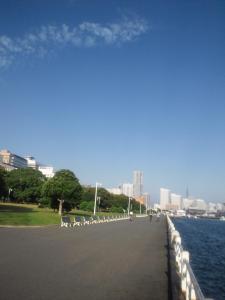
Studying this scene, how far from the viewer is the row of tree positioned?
68688mm

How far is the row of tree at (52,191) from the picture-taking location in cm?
6869

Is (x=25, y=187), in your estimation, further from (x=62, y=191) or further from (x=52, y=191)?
(x=62, y=191)

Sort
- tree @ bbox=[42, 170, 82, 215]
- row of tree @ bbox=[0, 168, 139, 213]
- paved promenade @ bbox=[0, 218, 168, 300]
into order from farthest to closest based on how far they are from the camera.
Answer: row of tree @ bbox=[0, 168, 139, 213] < tree @ bbox=[42, 170, 82, 215] < paved promenade @ bbox=[0, 218, 168, 300]

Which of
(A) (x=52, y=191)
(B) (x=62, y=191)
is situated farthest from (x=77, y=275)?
(A) (x=52, y=191)

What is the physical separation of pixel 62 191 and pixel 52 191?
1.90m

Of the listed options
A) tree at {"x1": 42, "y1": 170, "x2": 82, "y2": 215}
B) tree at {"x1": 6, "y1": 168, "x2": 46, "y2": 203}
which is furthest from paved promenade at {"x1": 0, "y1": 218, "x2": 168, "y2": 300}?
tree at {"x1": 6, "y1": 168, "x2": 46, "y2": 203}

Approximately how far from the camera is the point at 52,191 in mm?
68500

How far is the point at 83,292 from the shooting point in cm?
898

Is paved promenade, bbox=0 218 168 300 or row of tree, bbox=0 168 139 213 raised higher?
row of tree, bbox=0 168 139 213

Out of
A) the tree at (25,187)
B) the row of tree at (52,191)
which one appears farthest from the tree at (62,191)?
the tree at (25,187)

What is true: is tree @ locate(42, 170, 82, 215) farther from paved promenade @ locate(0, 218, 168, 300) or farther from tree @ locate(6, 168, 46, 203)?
paved promenade @ locate(0, 218, 168, 300)

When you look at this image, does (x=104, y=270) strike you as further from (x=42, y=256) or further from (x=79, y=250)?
(x=79, y=250)

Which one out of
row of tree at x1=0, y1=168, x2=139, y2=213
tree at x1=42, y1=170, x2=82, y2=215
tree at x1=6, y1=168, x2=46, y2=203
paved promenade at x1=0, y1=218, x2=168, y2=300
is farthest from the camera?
tree at x1=6, y1=168, x2=46, y2=203

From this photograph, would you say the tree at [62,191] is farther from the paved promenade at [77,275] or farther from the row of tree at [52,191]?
the paved promenade at [77,275]
